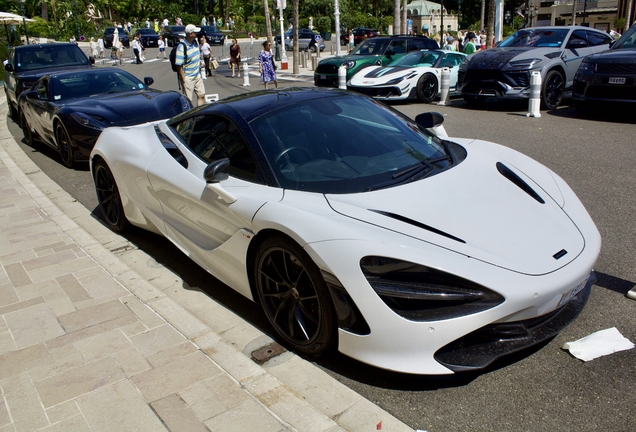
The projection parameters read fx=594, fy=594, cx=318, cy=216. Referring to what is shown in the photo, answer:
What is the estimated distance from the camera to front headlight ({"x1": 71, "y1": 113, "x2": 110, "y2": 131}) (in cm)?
826

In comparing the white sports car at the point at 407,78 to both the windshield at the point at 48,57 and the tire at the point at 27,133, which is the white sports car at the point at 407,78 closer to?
the windshield at the point at 48,57

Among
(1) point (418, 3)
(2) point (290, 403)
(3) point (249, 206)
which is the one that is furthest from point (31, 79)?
(1) point (418, 3)

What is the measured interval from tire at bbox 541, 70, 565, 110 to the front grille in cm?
170

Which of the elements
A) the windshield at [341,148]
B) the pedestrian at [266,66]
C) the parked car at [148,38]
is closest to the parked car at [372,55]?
the pedestrian at [266,66]

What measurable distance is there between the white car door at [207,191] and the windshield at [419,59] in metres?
10.8

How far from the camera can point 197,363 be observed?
3307 millimetres

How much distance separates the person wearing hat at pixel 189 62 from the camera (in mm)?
11906

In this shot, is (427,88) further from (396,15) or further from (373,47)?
(396,15)

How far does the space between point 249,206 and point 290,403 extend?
118 centimetres

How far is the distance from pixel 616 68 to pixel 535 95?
163 cm

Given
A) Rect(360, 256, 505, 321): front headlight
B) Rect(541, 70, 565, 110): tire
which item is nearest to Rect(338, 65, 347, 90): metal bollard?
Rect(541, 70, 565, 110): tire

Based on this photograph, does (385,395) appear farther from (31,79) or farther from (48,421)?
(31,79)

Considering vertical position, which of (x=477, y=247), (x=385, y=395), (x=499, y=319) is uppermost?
(x=477, y=247)

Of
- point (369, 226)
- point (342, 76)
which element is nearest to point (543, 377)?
point (369, 226)
